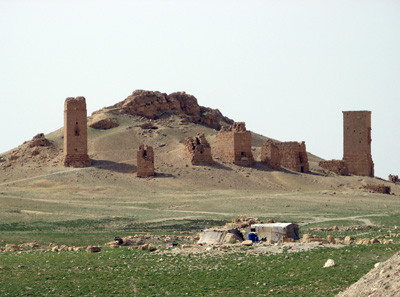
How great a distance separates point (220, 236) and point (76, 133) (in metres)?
41.0

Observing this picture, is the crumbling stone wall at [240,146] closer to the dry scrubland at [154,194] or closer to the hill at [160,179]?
the hill at [160,179]

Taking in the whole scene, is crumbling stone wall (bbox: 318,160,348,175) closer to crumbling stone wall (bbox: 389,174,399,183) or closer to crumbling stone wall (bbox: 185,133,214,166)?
crumbling stone wall (bbox: 389,174,399,183)

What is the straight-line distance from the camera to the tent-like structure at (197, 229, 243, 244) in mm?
26594

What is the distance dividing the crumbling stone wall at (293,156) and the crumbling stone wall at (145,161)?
12.6m

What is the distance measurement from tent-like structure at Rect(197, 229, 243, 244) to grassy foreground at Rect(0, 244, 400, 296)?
10.5ft

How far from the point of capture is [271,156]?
6862 cm

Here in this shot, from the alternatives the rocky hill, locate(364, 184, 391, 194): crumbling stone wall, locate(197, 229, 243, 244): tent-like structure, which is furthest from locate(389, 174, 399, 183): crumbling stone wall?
locate(197, 229, 243, 244): tent-like structure

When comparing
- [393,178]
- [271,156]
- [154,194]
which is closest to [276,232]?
[154,194]

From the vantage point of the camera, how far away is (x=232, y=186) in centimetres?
6334

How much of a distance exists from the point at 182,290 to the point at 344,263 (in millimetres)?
4261

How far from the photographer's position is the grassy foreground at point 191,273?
19.4m

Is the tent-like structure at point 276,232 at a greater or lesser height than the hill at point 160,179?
lesser

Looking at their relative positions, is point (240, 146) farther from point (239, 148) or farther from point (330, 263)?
point (330, 263)

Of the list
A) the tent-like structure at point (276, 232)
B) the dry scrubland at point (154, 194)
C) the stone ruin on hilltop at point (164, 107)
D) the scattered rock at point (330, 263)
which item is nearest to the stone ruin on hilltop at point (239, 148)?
the stone ruin on hilltop at point (164, 107)
